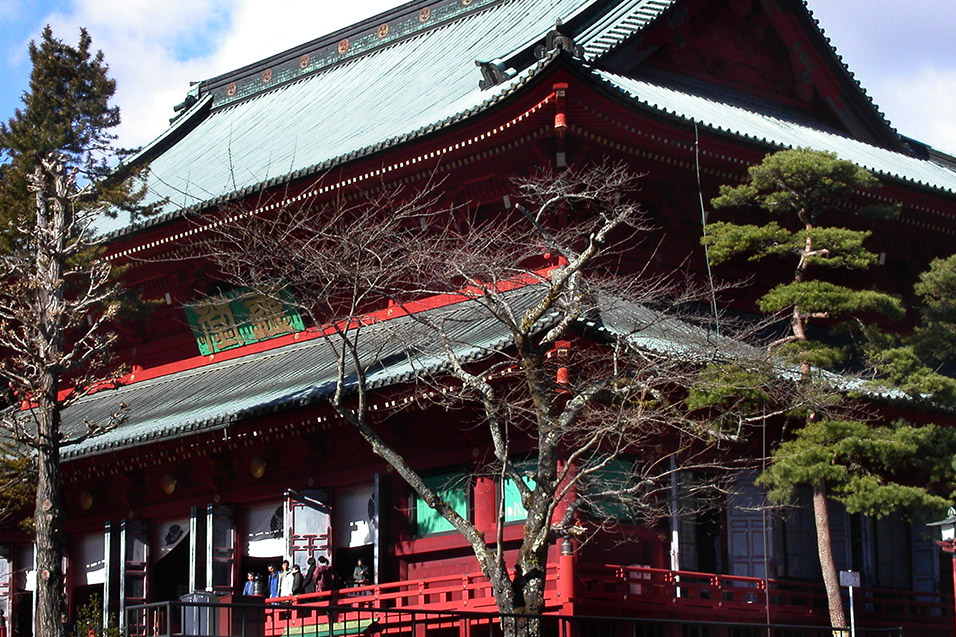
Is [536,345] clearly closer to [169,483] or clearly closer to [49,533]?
[49,533]

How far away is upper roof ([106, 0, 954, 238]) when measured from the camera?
23250 millimetres

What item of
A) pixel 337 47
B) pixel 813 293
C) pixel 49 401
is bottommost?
pixel 49 401

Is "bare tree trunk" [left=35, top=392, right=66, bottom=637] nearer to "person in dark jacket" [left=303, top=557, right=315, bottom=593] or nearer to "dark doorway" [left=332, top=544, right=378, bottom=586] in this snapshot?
"person in dark jacket" [left=303, top=557, right=315, bottom=593]

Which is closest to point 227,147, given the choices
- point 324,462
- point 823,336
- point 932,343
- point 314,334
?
point 314,334

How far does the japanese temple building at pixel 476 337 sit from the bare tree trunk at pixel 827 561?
0.98m

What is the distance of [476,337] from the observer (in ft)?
63.1

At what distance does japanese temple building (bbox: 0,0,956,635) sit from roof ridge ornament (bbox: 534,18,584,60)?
0.26ft

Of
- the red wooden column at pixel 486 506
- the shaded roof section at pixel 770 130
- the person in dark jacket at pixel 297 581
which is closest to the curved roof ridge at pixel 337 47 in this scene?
the shaded roof section at pixel 770 130

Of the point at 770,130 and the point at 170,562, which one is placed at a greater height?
the point at 770,130

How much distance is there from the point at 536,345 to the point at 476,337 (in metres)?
2.12

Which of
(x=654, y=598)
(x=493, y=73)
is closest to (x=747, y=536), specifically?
(x=654, y=598)

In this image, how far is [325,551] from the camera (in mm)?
21062

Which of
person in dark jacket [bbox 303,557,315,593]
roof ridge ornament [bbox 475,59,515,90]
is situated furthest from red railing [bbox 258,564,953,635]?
roof ridge ornament [bbox 475,59,515,90]

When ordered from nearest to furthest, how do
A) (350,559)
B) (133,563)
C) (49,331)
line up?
1. (49,331)
2. (350,559)
3. (133,563)
